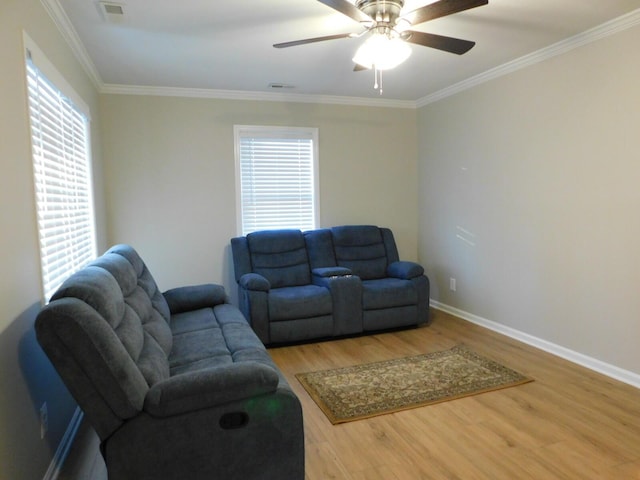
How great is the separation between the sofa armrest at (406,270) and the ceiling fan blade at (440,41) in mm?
2342

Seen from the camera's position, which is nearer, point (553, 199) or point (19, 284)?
point (19, 284)

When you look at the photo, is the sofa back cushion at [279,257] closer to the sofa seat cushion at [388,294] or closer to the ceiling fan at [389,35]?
the sofa seat cushion at [388,294]

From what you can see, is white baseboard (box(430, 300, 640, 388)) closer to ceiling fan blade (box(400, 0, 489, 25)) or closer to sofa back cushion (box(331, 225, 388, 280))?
sofa back cushion (box(331, 225, 388, 280))

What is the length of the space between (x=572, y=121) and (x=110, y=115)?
166 inches

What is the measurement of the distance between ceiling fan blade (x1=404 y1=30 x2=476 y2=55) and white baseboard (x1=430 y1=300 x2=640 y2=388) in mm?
2503

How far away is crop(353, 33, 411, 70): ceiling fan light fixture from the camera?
7.72 feet

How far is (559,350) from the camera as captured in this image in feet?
11.4

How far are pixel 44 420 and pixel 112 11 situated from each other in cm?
234

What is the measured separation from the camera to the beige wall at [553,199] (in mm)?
2951

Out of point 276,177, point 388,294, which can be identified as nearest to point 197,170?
point 276,177

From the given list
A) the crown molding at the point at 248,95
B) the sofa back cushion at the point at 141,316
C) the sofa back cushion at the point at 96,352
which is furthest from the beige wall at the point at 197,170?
the sofa back cushion at the point at 96,352

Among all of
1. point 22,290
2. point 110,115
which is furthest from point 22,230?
point 110,115

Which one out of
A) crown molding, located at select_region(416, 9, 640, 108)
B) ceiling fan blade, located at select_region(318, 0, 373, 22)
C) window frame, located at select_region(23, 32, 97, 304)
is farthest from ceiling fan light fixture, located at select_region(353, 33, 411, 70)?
window frame, located at select_region(23, 32, 97, 304)

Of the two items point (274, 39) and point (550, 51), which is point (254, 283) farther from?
point (550, 51)
